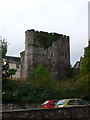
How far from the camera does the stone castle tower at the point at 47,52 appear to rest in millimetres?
76875

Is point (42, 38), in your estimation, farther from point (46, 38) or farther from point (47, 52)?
point (47, 52)

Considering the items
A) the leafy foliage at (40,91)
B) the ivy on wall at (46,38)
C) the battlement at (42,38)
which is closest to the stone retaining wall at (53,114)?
the leafy foliage at (40,91)

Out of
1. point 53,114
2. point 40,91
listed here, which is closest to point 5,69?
point 40,91

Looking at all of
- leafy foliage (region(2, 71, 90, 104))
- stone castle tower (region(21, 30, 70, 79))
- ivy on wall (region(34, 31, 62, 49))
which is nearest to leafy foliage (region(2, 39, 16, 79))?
leafy foliage (region(2, 71, 90, 104))

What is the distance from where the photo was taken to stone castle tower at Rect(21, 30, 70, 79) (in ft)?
252

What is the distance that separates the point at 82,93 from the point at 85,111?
→ 23.3 m

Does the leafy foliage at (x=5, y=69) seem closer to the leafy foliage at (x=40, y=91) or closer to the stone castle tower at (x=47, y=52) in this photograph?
the leafy foliage at (x=40, y=91)

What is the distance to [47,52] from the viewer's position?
79.2 meters

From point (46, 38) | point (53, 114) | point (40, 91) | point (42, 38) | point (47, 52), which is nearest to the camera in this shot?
point (53, 114)

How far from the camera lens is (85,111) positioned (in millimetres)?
18656

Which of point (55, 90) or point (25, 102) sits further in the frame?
point (55, 90)

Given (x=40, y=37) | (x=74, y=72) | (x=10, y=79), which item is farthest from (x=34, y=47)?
(x=10, y=79)

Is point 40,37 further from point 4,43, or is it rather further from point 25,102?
point 25,102

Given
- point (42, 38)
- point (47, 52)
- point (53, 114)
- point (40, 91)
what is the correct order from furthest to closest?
point (47, 52) < point (42, 38) < point (40, 91) < point (53, 114)
